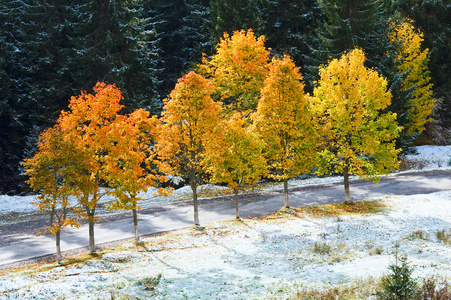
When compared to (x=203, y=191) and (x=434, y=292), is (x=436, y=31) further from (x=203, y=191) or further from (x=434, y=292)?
(x=434, y=292)

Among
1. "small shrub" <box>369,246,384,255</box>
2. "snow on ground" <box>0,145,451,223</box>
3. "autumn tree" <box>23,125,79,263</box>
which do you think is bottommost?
"small shrub" <box>369,246,384,255</box>

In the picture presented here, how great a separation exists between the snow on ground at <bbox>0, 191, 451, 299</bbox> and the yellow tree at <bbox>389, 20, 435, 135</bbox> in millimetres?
20875

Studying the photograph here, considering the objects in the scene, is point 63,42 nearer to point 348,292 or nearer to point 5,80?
point 5,80

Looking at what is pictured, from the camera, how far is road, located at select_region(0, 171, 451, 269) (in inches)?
768

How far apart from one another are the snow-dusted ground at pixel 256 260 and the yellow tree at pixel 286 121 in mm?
3894

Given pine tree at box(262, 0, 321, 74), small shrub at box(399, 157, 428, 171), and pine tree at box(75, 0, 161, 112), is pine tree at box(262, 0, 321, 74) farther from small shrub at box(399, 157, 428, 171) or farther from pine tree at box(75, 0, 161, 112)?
small shrub at box(399, 157, 428, 171)

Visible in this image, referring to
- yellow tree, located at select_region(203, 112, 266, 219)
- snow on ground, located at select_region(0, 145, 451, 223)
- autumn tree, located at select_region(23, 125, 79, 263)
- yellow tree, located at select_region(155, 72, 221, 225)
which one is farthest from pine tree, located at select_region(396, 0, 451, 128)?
autumn tree, located at select_region(23, 125, 79, 263)

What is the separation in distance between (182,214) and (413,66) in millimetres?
31618

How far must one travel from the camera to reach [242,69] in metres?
32.2

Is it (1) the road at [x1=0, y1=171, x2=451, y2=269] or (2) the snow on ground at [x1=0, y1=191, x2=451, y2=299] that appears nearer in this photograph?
(2) the snow on ground at [x1=0, y1=191, x2=451, y2=299]

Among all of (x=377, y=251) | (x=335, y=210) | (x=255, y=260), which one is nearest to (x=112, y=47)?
(x=335, y=210)

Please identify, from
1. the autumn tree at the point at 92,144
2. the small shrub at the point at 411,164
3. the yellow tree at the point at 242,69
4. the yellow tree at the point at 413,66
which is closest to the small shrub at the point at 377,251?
the autumn tree at the point at 92,144

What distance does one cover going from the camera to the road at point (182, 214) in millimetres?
19516

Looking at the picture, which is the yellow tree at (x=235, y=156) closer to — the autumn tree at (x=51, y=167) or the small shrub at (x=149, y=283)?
the autumn tree at (x=51, y=167)
